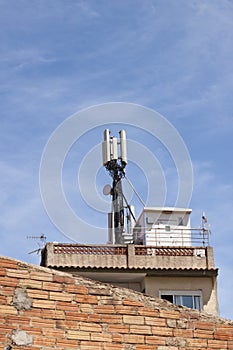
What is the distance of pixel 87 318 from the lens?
8781mm

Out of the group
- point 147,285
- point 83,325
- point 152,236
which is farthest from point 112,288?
point 152,236

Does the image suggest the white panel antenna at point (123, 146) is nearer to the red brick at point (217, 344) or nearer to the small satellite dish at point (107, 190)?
the small satellite dish at point (107, 190)

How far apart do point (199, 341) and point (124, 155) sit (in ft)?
54.7

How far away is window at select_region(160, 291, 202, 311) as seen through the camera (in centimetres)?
1956

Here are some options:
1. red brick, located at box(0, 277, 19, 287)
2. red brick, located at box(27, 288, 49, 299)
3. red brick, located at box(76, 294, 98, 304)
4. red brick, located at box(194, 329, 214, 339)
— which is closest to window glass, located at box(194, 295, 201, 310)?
red brick, located at box(194, 329, 214, 339)

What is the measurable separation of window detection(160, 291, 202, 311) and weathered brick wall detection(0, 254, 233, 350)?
1027 centimetres

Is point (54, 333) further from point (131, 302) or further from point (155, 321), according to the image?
point (155, 321)

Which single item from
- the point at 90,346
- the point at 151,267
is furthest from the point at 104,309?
the point at 151,267

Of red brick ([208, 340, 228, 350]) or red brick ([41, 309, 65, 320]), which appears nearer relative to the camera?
red brick ([41, 309, 65, 320])

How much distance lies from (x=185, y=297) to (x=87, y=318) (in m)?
11.2

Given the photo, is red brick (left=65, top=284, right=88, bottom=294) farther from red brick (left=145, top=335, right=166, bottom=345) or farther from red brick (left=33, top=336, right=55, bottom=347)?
red brick (left=145, top=335, right=166, bottom=345)

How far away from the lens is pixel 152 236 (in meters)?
22.8

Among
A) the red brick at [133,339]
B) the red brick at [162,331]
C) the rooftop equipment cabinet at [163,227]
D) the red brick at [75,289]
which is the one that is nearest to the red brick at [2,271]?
the red brick at [75,289]

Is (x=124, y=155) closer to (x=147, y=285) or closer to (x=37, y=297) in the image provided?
(x=147, y=285)
